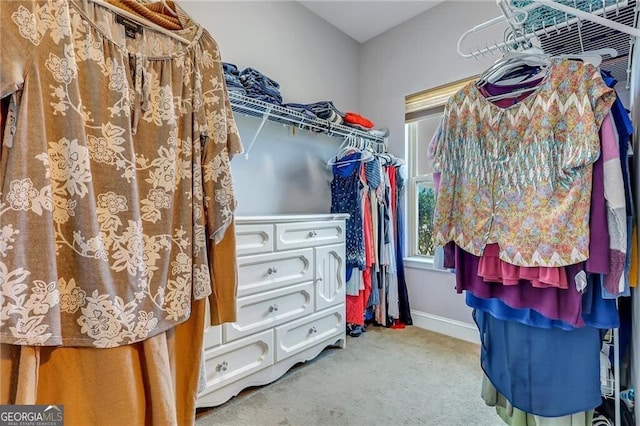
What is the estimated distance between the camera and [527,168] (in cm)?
99

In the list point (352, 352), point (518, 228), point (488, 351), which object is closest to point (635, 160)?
point (518, 228)

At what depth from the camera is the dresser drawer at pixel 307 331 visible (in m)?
1.88

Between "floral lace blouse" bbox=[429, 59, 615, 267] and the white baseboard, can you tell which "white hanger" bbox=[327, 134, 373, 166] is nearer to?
"floral lace blouse" bbox=[429, 59, 615, 267]

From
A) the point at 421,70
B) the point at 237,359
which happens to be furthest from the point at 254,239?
the point at 421,70

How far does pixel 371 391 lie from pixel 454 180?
1.34 meters

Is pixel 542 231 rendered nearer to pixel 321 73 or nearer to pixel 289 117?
pixel 289 117

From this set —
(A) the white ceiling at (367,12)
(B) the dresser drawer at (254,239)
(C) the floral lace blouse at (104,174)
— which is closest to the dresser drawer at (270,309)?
(B) the dresser drawer at (254,239)

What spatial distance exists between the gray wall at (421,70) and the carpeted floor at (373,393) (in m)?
0.46

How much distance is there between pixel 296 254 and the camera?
6.38ft

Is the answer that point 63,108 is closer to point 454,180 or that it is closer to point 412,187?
point 454,180

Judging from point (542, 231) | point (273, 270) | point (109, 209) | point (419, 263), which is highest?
point (109, 209)

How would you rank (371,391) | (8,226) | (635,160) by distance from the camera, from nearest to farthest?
(8,226)
(635,160)
(371,391)

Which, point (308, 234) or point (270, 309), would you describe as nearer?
point (270, 309)

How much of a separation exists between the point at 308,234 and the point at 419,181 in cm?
148
